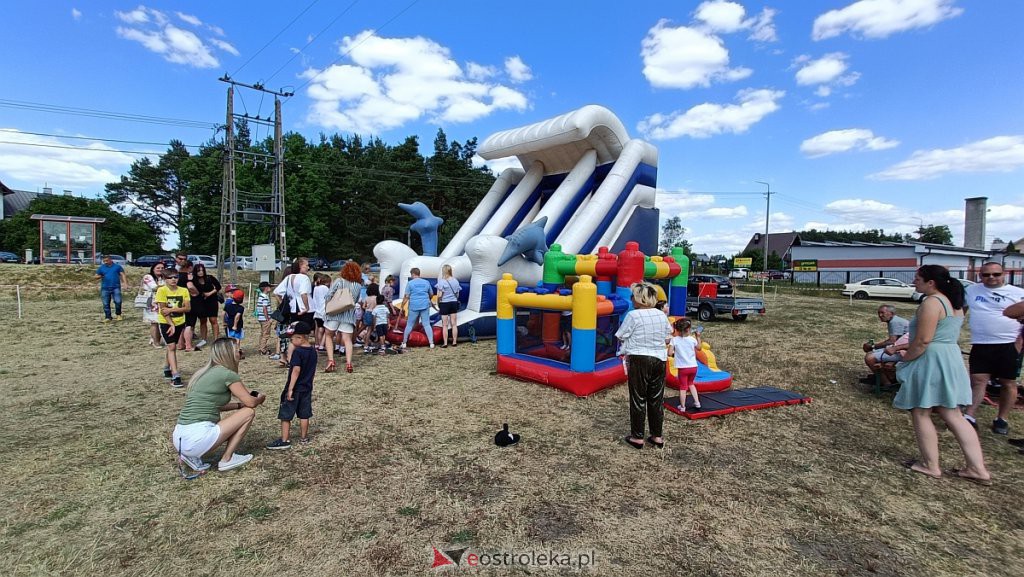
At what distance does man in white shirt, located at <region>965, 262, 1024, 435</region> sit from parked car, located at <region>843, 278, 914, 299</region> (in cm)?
1866

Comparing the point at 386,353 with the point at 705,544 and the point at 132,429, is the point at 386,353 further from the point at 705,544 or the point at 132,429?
the point at 705,544

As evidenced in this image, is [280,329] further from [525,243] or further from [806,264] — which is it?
[806,264]

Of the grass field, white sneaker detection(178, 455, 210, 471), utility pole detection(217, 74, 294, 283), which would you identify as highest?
utility pole detection(217, 74, 294, 283)

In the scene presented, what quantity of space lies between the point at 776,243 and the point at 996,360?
64.2 m

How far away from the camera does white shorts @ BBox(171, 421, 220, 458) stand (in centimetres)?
308

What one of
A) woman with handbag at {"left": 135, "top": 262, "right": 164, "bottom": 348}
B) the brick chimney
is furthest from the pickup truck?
the brick chimney

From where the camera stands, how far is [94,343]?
26.7 ft

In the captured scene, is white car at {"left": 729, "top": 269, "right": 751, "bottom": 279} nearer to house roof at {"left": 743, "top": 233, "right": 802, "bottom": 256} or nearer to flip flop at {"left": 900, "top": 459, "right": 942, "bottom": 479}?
house roof at {"left": 743, "top": 233, "right": 802, "bottom": 256}

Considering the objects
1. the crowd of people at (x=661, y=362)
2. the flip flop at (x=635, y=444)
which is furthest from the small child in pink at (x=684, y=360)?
the flip flop at (x=635, y=444)

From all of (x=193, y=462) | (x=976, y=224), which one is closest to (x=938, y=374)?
(x=193, y=462)

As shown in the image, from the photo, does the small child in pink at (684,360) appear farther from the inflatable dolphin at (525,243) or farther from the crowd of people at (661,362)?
the inflatable dolphin at (525,243)

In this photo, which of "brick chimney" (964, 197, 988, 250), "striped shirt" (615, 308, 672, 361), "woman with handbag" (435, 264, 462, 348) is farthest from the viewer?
"brick chimney" (964, 197, 988, 250)

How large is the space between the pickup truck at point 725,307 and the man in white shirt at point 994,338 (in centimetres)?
741

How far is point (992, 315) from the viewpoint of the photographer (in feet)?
13.4
